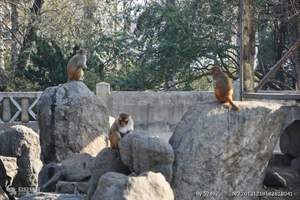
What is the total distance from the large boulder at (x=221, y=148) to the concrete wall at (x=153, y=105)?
5823 mm

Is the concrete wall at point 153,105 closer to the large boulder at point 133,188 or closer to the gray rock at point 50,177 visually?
the gray rock at point 50,177

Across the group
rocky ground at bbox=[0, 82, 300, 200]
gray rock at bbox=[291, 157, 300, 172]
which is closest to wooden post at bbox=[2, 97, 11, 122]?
rocky ground at bbox=[0, 82, 300, 200]

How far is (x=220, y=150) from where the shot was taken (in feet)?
27.2

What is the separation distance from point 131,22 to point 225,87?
12371 millimetres

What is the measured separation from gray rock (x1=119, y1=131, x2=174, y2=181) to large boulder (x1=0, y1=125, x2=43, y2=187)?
4.20 m

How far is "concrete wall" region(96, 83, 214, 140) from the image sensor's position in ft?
47.7

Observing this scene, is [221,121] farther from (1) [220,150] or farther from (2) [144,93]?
(2) [144,93]

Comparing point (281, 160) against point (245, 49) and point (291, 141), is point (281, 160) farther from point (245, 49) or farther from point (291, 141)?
point (245, 49)

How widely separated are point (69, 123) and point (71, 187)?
6.73ft

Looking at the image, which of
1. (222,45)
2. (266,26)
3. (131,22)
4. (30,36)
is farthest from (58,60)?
(266,26)

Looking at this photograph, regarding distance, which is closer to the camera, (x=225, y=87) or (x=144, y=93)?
(x=225, y=87)

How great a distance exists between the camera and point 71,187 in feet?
29.1

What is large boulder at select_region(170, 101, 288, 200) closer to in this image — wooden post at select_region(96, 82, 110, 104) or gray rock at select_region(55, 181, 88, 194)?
gray rock at select_region(55, 181, 88, 194)

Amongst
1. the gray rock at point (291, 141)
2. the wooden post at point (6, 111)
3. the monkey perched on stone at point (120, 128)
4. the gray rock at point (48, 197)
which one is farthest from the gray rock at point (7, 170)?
the gray rock at point (291, 141)
